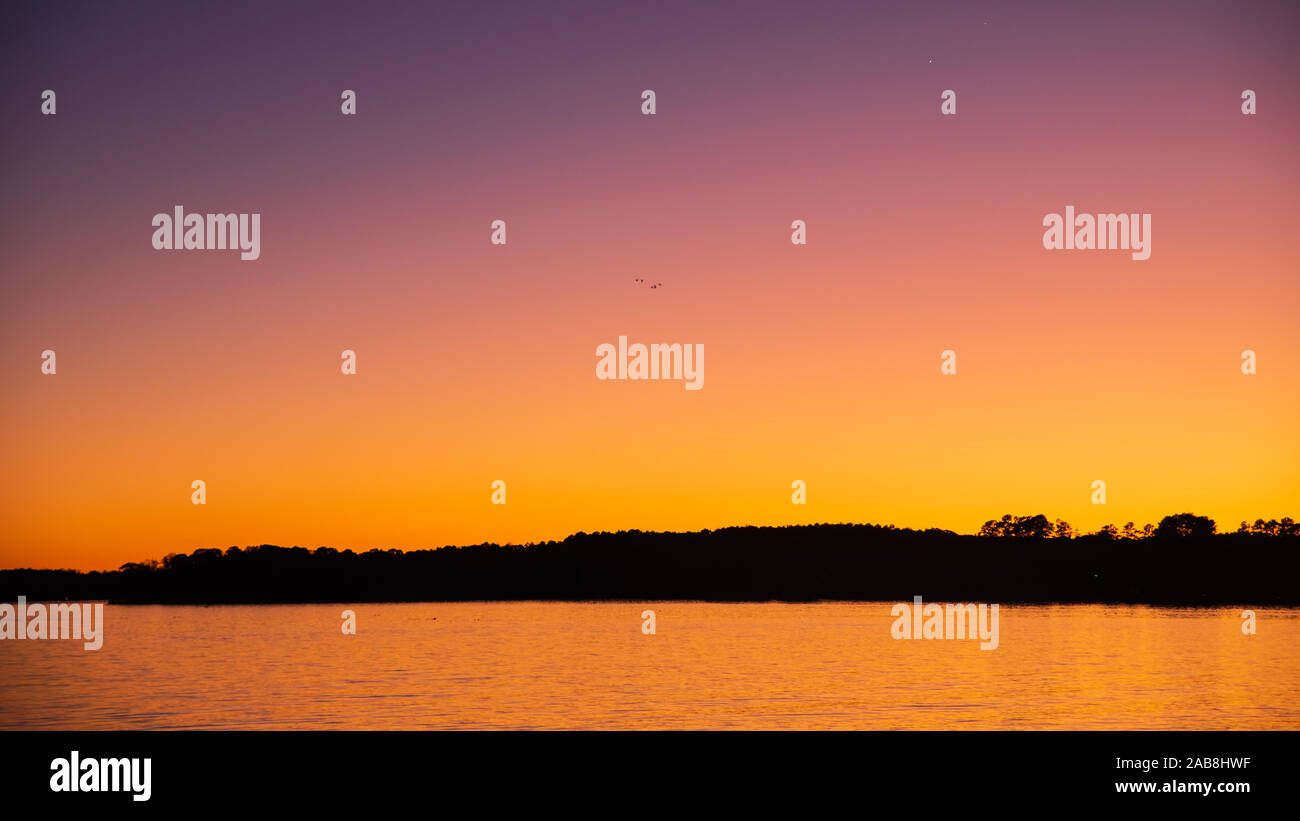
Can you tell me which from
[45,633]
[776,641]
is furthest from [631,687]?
[45,633]

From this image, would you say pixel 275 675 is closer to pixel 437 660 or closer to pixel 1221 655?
pixel 437 660

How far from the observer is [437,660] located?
91.6 meters

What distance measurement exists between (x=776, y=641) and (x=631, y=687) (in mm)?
50326

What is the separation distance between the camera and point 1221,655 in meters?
94.8

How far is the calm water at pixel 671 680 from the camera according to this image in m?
52.0

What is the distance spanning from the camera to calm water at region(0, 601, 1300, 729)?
52031 mm

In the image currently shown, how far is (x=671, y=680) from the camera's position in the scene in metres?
70.8

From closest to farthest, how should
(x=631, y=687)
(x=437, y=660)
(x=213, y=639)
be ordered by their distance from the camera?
(x=631, y=687) < (x=437, y=660) < (x=213, y=639)

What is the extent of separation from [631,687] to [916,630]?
3187 inches
